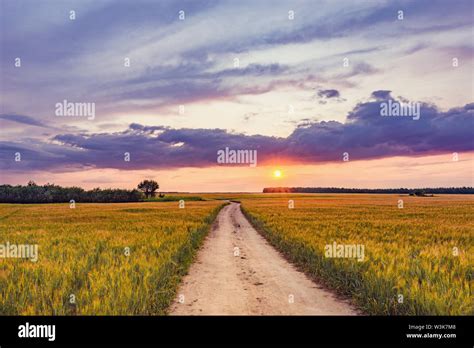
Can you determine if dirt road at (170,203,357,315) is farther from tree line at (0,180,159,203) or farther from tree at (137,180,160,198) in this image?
→ tree at (137,180,160,198)

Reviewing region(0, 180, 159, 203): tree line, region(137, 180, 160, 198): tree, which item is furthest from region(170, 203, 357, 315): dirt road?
region(137, 180, 160, 198): tree

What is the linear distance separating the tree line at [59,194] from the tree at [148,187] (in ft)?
77.9

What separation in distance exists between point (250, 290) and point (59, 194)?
137739 millimetres

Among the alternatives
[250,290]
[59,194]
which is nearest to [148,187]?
[59,194]

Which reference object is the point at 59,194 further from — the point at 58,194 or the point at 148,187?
the point at 148,187

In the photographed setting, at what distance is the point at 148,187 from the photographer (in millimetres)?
168000

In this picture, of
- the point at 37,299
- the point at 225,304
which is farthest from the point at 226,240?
the point at 37,299

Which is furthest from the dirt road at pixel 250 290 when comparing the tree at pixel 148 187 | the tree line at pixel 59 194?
the tree at pixel 148 187

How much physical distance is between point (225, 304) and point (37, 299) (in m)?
4.35

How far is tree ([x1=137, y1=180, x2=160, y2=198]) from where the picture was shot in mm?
167250

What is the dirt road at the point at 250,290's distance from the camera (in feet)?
24.8

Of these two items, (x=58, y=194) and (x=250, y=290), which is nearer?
(x=250, y=290)

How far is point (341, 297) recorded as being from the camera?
872 centimetres
